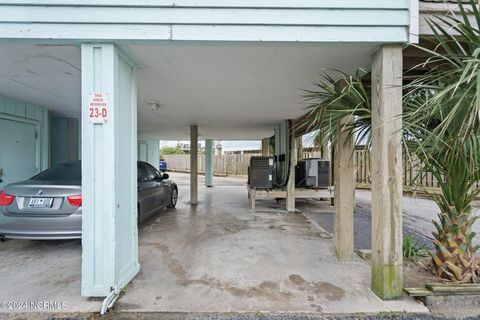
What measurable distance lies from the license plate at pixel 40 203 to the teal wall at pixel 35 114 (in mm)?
2176

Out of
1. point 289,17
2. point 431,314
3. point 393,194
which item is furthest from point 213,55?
point 431,314

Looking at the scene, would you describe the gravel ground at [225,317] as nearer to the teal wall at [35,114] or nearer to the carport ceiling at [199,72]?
the carport ceiling at [199,72]

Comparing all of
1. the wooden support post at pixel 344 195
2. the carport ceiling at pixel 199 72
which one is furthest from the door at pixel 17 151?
the wooden support post at pixel 344 195

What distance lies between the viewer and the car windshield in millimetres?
3752

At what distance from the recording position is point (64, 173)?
3.88 m

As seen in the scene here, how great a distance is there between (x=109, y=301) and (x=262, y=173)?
4.86m

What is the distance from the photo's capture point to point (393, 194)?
2.38 meters

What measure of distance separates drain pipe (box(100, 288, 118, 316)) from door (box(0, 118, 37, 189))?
3.73 meters

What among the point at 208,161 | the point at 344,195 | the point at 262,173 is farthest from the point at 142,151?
the point at 344,195

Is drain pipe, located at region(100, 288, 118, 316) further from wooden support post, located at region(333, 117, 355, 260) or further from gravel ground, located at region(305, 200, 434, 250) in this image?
gravel ground, located at region(305, 200, 434, 250)

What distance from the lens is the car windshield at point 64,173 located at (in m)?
3.75

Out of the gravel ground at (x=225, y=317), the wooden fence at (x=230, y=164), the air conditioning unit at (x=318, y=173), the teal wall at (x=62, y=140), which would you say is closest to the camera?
the gravel ground at (x=225, y=317)

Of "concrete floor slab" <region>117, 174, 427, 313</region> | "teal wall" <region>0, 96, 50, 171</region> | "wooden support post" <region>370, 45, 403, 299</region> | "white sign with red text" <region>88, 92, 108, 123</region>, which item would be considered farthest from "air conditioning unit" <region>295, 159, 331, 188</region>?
"teal wall" <region>0, 96, 50, 171</region>

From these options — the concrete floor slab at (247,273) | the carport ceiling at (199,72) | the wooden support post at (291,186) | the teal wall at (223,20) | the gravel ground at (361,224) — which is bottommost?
the gravel ground at (361,224)
